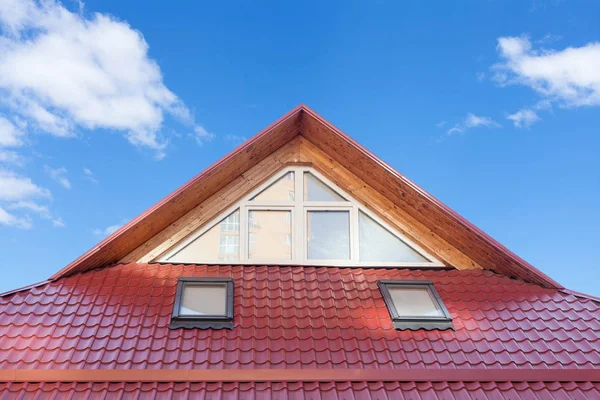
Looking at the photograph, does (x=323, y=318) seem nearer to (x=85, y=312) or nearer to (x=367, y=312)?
(x=367, y=312)

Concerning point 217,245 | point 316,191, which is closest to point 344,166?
point 316,191

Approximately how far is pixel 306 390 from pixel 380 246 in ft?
8.95

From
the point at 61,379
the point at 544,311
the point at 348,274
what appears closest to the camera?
the point at 61,379

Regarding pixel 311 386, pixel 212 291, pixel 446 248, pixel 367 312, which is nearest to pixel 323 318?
pixel 367 312

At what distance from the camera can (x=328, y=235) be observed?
22.4 feet

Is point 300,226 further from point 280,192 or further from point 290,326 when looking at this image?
point 290,326

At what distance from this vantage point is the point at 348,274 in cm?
642

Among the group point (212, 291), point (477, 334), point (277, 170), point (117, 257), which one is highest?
point (277, 170)

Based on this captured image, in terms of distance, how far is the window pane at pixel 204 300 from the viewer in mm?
5598

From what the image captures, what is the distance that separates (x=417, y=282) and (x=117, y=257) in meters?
3.88

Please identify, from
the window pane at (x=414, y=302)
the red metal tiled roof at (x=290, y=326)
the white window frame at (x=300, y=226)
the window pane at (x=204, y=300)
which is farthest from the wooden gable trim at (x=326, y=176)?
the window pane at (x=204, y=300)

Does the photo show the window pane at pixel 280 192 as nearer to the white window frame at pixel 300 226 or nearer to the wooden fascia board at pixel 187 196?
the white window frame at pixel 300 226

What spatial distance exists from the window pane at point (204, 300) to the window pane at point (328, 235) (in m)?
1.38

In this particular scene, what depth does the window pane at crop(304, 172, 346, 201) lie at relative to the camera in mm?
7074
